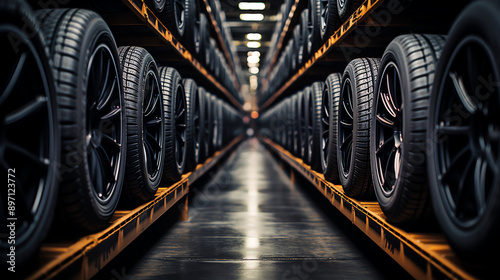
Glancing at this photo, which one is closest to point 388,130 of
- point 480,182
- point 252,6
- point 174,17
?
point 480,182

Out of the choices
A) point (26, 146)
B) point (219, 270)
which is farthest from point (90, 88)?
Answer: point (219, 270)

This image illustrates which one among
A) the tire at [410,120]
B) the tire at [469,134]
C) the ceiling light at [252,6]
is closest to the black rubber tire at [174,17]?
the tire at [410,120]

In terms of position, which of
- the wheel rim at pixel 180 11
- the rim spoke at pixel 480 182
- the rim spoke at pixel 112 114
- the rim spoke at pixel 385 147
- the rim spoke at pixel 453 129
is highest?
the wheel rim at pixel 180 11

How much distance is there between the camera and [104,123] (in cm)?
167

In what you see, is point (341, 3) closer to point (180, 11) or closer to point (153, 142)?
point (180, 11)

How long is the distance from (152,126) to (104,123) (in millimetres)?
819

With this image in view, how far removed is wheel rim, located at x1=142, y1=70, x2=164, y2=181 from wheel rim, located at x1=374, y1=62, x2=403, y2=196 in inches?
53.3

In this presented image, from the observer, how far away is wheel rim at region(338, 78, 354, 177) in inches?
107

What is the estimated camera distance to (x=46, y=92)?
109cm

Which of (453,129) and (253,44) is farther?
(253,44)

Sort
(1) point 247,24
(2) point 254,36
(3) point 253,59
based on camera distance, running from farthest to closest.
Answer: (3) point 253,59
(2) point 254,36
(1) point 247,24

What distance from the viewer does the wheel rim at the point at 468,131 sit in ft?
3.50

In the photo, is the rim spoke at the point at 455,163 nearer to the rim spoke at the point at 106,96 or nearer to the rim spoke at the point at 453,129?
the rim spoke at the point at 453,129

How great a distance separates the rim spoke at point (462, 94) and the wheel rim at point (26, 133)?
1.28 meters
